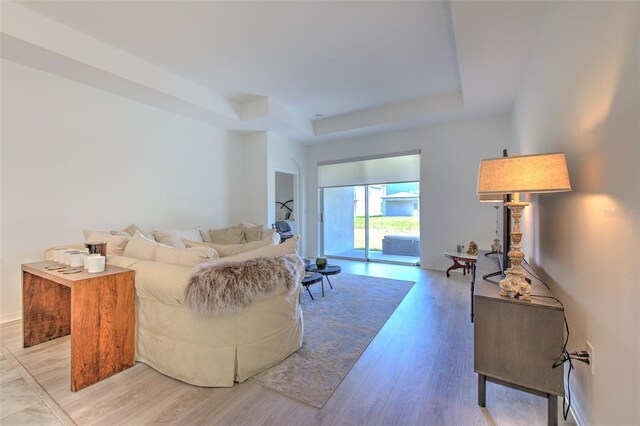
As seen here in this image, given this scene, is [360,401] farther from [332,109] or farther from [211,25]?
[332,109]

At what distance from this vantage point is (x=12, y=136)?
9.76ft

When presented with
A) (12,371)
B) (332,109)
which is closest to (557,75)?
(332,109)

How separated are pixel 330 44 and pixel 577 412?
3.70 meters

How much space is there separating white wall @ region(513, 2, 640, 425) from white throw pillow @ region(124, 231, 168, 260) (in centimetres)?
287

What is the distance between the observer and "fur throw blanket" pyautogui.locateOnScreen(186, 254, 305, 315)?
1.77m

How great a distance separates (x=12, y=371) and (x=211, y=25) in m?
3.43

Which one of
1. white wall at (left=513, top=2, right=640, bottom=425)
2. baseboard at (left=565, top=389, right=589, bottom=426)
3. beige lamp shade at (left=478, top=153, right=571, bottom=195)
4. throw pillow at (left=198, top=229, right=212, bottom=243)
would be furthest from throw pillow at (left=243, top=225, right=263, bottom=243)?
baseboard at (left=565, top=389, right=589, bottom=426)

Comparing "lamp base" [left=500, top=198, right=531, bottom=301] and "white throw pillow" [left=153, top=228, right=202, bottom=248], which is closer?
"lamp base" [left=500, top=198, right=531, bottom=301]

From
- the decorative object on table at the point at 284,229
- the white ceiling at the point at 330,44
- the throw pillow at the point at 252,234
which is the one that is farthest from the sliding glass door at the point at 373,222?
the throw pillow at the point at 252,234

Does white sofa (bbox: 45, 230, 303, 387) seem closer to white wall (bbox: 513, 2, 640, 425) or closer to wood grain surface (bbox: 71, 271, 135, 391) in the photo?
wood grain surface (bbox: 71, 271, 135, 391)

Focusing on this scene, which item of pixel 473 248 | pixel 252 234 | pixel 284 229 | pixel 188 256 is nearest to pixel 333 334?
pixel 188 256

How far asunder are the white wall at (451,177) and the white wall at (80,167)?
4134mm

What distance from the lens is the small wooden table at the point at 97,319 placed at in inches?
72.8

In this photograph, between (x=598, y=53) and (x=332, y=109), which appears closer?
(x=598, y=53)
